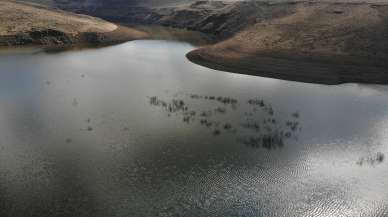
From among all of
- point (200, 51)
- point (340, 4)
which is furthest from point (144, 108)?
point (340, 4)

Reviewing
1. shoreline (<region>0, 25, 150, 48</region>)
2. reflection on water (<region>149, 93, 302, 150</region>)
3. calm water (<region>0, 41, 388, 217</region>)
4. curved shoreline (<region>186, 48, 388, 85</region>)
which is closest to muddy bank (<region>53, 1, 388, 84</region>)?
curved shoreline (<region>186, 48, 388, 85</region>)

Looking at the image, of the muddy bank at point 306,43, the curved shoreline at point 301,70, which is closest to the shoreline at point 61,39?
the muddy bank at point 306,43

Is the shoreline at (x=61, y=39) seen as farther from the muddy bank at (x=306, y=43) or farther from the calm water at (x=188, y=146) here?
the calm water at (x=188, y=146)

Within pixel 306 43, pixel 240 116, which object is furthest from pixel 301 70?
pixel 240 116

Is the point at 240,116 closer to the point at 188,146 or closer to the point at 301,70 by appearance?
the point at 188,146

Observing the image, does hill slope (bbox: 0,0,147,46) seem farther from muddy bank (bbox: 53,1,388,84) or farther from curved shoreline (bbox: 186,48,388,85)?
curved shoreline (bbox: 186,48,388,85)

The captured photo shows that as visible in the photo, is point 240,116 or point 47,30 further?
point 47,30
